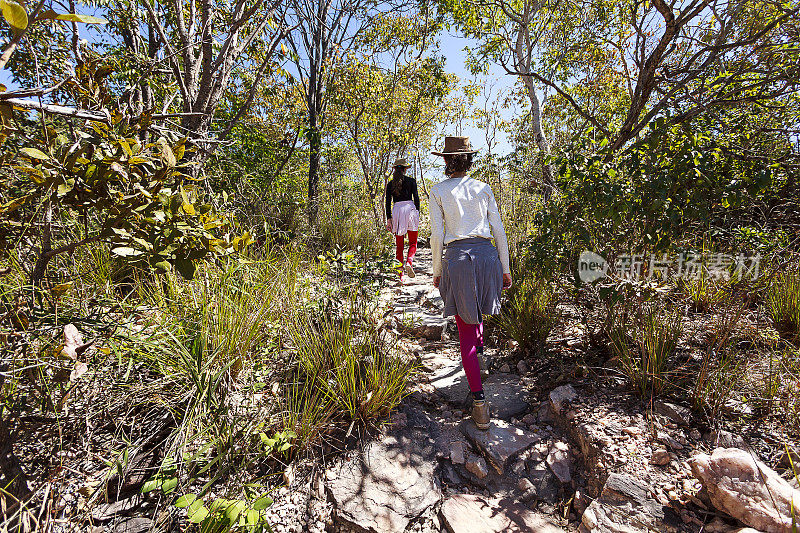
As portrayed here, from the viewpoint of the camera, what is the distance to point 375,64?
259 inches

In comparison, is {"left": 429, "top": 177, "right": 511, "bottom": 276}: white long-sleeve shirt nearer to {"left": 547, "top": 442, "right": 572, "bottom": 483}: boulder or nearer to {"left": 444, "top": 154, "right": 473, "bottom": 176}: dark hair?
{"left": 444, "top": 154, "right": 473, "bottom": 176}: dark hair

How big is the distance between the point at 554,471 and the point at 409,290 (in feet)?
9.77

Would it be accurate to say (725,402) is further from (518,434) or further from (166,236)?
(166,236)

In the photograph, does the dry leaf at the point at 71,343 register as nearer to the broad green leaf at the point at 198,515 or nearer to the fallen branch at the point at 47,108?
the fallen branch at the point at 47,108

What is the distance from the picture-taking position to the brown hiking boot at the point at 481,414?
229 centimetres

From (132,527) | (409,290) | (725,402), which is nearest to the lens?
(132,527)

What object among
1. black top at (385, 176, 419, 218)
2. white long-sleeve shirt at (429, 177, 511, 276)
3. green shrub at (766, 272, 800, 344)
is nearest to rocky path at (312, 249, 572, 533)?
white long-sleeve shirt at (429, 177, 511, 276)

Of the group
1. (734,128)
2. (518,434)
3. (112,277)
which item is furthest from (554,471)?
(112,277)

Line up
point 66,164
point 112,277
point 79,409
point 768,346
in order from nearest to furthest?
point 66,164 < point 79,409 < point 768,346 < point 112,277

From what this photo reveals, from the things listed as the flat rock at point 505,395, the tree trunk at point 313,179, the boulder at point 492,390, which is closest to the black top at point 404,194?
the tree trunk at point 313,179

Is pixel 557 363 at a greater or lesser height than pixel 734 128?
lesser

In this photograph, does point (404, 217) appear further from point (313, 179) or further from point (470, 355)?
point (470, 355)

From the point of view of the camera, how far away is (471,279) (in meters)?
2.33

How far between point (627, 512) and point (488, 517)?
644 millimetres
